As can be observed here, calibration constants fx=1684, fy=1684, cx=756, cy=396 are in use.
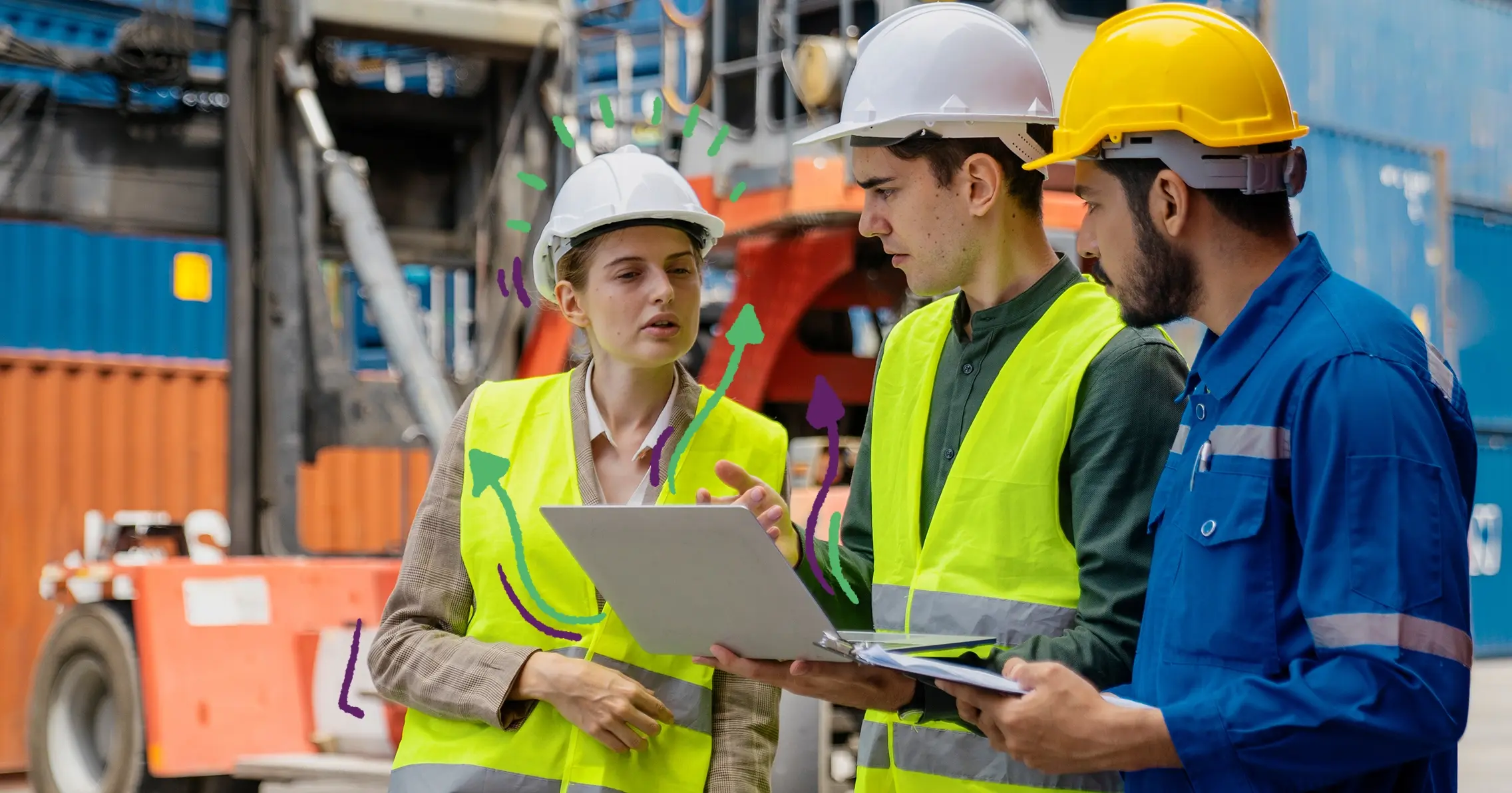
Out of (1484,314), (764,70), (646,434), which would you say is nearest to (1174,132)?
(646,434)

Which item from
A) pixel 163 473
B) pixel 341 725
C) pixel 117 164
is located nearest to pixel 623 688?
pixel 341 725

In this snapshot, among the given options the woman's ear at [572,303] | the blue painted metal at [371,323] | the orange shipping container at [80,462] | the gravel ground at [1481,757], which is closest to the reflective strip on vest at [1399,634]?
the woman's ear at [572,303]

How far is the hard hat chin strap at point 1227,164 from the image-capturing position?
2088mm

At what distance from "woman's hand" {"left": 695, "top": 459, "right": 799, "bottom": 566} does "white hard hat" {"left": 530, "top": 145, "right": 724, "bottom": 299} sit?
0.44 m

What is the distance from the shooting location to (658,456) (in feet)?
9.00

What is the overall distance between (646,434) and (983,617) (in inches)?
26.9

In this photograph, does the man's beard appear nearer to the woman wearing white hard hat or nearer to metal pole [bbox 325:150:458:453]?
the woman wearing white hard hat

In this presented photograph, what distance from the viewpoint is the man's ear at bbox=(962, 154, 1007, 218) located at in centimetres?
263

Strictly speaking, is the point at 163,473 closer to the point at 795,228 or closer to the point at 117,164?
the point at 117,164

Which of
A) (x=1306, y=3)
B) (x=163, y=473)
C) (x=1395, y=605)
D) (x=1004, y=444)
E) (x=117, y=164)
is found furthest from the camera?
(x=1306, y=3)

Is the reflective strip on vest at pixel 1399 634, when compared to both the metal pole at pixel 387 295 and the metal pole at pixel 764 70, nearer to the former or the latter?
the metal pole at pixel 387 295

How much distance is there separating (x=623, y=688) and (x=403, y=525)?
511 centimetres

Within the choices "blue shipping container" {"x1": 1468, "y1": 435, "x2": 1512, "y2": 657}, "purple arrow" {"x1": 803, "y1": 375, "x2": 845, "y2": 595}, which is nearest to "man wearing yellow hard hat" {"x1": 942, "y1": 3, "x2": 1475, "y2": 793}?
"purple arrow" {"x1": 803, "y1": 375, "x2": 845, "y2": 595}

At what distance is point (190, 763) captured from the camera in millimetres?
7254
